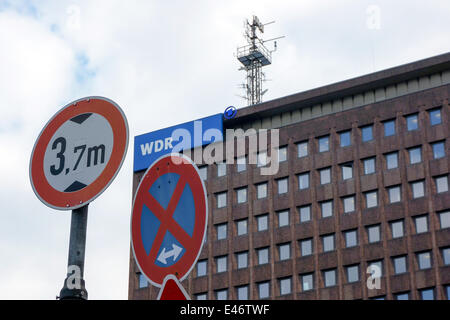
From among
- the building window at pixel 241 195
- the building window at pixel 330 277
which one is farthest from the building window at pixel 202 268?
the building window at pixel 330 277

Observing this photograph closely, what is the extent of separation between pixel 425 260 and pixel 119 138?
71340 millimetres

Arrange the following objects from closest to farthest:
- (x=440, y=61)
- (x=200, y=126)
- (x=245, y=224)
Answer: (x=440, y=61) < (x=245, y=224) < (x=200, y=126)

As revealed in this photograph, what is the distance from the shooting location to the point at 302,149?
3381 inches

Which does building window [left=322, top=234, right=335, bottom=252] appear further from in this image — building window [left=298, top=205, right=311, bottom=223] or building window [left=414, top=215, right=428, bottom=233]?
building window [left=414, top=215, right=428, bottom=233]

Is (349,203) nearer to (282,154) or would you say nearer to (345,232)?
(345,232)

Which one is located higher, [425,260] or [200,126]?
[200,126]

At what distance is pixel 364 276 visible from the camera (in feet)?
252

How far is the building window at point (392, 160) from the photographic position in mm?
79562

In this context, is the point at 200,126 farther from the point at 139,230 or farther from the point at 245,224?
the point at 139,230

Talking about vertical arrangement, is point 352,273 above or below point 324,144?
below

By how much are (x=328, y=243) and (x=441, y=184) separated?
1204cm

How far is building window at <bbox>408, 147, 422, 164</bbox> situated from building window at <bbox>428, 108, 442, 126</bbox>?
2.70 meters

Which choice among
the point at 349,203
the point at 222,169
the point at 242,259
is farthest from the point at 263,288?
the point at 222,169
